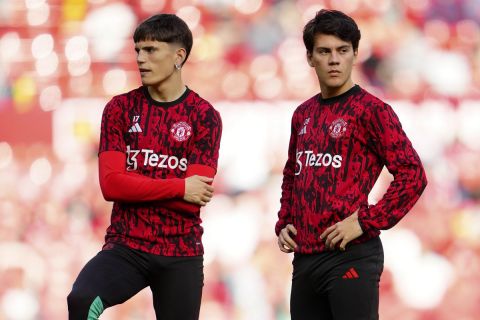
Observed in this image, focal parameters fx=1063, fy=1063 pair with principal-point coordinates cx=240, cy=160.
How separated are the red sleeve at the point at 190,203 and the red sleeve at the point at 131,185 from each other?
50 millimetres

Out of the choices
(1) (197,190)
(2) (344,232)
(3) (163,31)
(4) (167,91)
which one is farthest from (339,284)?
(3) (163,31)

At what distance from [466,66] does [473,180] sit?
2.14 ft

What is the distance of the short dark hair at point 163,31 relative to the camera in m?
3.83

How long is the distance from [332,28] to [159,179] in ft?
2.62

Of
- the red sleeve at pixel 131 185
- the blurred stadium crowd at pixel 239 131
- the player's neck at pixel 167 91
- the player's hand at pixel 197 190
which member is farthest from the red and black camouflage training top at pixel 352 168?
the blurred stadium crowd at pixel 239 131

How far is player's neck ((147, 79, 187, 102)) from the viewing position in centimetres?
387

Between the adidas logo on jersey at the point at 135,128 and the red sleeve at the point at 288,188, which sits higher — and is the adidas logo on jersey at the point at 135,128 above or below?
above

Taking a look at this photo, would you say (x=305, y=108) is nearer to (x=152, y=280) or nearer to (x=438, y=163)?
(x=152, y=280)

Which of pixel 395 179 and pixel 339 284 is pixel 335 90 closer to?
pixel 395 179

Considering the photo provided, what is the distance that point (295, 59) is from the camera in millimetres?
→ 5965

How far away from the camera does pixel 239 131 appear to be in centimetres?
596

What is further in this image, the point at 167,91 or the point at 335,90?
the point at 167,91

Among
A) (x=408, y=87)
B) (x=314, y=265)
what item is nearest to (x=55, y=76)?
(x=408, y=87)

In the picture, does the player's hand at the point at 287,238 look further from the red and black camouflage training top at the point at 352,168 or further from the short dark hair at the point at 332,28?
the short dark hair at the point at 332,28
